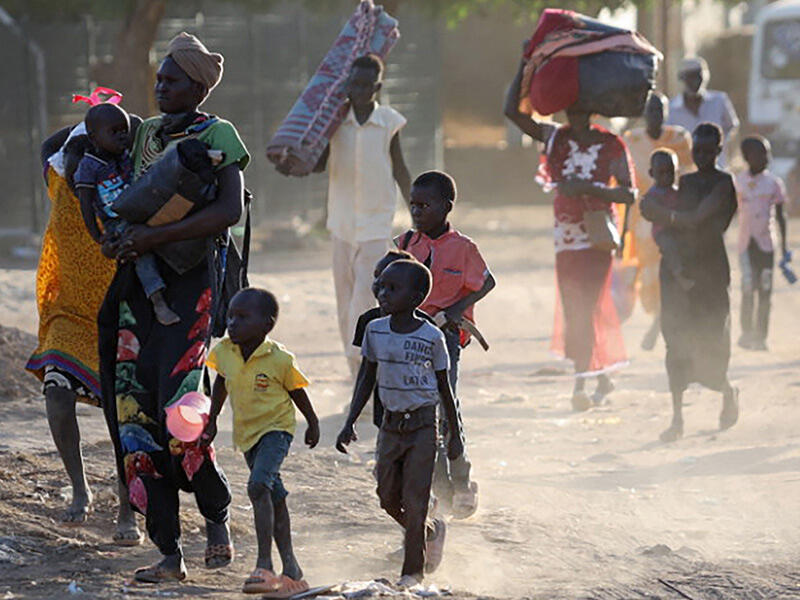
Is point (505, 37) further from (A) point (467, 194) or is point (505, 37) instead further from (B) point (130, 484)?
(B) point (130, 484)

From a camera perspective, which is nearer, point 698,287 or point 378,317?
point 378,317

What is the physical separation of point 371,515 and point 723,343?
265 cm

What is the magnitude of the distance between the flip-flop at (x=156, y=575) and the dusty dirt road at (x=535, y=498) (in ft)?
0.13

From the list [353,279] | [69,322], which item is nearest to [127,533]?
[69,322]

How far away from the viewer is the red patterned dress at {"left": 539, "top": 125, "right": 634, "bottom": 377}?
29.6 ft

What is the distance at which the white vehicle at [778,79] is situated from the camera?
22094 millimetres

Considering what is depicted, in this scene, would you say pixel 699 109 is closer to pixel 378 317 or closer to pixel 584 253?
pixel 584 253

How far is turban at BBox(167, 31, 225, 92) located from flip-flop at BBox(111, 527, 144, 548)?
1.71 m

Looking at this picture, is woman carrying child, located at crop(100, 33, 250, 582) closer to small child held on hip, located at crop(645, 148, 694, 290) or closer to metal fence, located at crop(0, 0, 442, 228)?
small child held on hip, located at crop(645, 148, 694, 290)

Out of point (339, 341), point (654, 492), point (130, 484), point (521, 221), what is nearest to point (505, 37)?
point (521, 221)

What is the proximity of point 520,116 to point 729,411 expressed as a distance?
2.13 meters

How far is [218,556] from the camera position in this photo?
17.4 feet

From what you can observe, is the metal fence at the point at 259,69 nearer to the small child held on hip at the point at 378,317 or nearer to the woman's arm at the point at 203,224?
the small child held on hip at the point at 378,317

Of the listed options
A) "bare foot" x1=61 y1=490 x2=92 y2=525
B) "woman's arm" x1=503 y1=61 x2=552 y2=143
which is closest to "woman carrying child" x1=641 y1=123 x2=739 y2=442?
"woman's arm" x1=503 y1=61 x2=552 y2=143
